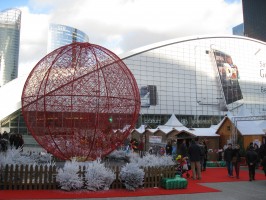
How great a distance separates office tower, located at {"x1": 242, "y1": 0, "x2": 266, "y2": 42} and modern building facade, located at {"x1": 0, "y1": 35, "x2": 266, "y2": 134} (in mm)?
62619

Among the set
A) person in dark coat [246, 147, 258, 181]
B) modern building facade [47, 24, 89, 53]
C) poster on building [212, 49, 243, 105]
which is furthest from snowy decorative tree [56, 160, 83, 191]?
modern building facade [47, 24, 89, 53]

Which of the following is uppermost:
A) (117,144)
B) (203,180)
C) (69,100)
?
(69,100)

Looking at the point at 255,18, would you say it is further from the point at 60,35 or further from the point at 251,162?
the point at 251,162

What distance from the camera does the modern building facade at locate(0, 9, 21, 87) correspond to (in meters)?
134

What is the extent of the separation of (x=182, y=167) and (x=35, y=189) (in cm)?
642

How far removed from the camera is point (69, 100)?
1113 cm

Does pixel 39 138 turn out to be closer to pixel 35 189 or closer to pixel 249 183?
→ pixel 35 189

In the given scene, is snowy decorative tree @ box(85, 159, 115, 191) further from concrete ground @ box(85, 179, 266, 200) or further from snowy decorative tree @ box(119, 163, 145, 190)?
concrete ground @ box(85, 179, 266, 200)

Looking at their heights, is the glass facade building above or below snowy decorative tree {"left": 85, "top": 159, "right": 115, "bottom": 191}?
above

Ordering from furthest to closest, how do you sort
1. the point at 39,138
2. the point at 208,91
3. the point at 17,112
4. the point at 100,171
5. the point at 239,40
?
the point at 239,40 → the point at 208,91 → the point at 17,112 → the point at 39,138 → the point at 100,171

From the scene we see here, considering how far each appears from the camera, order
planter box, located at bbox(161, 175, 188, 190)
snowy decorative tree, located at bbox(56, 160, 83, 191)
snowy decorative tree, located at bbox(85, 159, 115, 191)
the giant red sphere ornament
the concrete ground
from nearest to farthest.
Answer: the concrete ground, snowy decorative tree, located at bbox(56, 160, 83, 191), snowy decorative tree, located at bbox(85, 159, 115, 191), planter box, located at bbox(161, 175, 188, 190), the giant red sphere ornament

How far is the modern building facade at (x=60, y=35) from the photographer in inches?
5157

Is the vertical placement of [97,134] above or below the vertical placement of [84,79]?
below

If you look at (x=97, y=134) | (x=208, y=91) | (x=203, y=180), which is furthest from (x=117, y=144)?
(x=208, y=91)
